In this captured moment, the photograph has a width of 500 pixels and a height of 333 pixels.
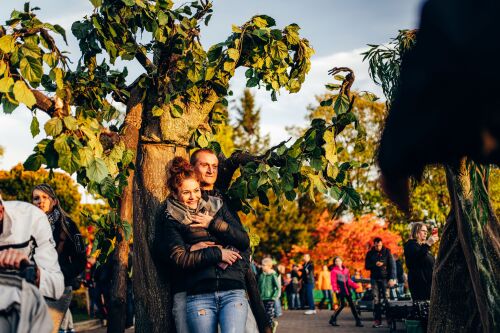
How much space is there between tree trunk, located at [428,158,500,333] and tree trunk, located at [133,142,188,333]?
2349mm

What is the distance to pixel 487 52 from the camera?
3.80ft

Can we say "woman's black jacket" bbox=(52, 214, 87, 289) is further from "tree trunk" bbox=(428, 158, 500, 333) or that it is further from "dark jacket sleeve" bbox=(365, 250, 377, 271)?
"dark jacket sleeve" bbox=(365, 250, 377, 271)

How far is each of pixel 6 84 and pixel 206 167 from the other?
1601mm

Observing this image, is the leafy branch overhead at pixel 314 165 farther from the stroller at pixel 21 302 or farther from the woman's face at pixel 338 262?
the woman's face at pixel 338 262

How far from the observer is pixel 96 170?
12.4 feet

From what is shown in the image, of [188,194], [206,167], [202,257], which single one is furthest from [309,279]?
[202,257]

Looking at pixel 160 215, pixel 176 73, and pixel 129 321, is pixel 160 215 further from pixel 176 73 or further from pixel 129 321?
pixel 129 321

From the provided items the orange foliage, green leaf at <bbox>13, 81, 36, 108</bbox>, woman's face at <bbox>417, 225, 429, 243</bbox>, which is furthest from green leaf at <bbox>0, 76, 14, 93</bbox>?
the orange foliage

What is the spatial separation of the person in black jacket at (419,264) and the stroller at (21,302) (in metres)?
7.92

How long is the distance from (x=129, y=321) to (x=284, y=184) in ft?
33.0

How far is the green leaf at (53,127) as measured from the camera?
3.77 m

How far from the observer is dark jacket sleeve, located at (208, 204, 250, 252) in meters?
4.47

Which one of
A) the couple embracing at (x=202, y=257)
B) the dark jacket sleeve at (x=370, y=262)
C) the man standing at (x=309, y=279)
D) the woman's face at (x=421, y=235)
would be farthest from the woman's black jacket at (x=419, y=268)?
the man standing at (x=309, y=279)

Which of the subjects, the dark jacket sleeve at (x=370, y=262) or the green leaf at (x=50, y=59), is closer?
the green leaf at (x=50, y=59)
